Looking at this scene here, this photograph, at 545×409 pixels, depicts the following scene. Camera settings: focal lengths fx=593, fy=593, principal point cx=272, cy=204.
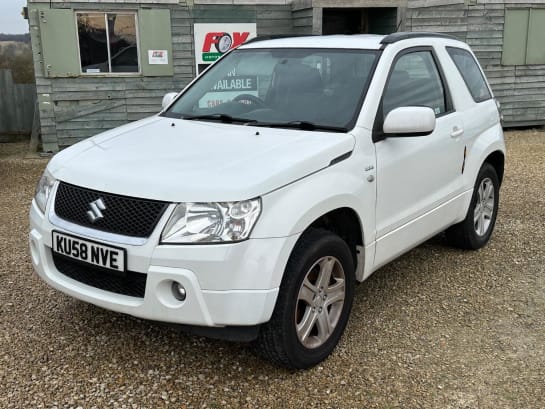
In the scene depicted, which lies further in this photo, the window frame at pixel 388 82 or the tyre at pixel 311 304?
the window frame at pixel 388 82

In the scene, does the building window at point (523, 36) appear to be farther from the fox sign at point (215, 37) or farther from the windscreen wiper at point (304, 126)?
the windscreen wiper at point (304, 126)

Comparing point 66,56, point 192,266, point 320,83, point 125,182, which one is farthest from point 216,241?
point 66,56

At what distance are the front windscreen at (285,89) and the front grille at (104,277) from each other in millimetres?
1355

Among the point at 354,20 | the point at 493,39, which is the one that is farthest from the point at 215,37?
the point at 493,39

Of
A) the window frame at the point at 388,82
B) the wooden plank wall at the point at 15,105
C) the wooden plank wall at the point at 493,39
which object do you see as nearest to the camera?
the window frame at the point at 388,82

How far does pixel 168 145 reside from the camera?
3.47 metres

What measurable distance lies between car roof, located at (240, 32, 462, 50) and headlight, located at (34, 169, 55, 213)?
1.94m

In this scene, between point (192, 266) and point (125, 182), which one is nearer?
point (192, 266)

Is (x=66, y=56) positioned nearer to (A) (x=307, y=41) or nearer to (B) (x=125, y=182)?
(A) (x=307, y=41)

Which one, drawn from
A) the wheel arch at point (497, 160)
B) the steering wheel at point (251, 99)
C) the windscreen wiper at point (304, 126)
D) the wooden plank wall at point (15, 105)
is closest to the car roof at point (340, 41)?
the steering wheel at point (251, 99)

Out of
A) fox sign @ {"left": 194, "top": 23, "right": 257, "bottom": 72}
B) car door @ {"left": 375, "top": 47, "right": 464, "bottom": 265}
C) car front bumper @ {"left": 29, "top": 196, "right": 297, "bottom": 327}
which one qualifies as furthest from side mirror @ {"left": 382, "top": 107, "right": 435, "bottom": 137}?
fox sign @ {"left": 194, "top": 23, "right": 257, "bottom": 72}

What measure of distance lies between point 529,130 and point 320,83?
1141 cm

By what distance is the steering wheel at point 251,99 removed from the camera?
4.03 m

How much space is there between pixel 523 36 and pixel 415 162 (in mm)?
10636
